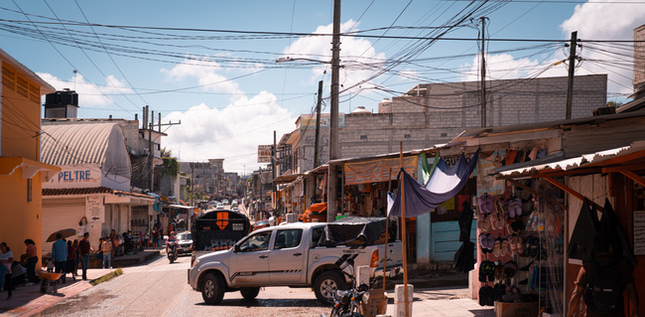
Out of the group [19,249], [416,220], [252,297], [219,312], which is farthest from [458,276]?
[19,249]

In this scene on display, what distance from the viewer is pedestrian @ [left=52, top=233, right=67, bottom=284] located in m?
19.3

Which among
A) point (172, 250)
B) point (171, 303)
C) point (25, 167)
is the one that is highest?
point (25, 167)

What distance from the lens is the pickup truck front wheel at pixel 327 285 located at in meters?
13.3

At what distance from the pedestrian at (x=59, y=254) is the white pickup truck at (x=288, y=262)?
300 inches

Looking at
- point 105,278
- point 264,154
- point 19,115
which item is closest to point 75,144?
point 19,115

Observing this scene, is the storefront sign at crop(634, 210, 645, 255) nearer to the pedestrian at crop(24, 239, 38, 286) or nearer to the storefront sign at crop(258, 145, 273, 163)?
the pedestrian at crop(24, 239, 38, 286)

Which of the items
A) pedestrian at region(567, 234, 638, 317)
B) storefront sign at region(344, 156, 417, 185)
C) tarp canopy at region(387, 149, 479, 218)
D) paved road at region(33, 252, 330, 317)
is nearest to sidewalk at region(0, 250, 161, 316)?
paved road at region(33, 252, 330, 317)

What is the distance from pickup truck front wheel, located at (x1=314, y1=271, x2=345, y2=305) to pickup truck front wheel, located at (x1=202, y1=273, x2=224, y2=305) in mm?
2615

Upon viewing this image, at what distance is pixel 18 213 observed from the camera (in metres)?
20.8

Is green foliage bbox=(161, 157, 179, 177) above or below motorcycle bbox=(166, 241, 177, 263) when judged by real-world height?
above

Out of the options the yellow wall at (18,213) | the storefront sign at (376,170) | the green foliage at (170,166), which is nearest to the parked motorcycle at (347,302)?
the storefront sign at (376,170)

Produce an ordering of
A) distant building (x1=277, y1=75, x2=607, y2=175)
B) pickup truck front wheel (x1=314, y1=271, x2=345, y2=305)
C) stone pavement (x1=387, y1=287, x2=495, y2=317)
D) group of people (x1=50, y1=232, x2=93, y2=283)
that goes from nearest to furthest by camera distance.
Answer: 1. stone pavement (x1=387, y1=287, x2=495, y2=317)
2. pickup truck front wheel (x1=314, y1=271, x2=345, y2=305)
3. group of people (x1=50, y1=232, x2=93, y2=283)
4. distant building (x1=277, y1=75, x2=607, y2=175)

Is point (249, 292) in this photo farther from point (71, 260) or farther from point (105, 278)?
point (105, 278)

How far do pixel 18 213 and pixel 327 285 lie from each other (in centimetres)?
1394
